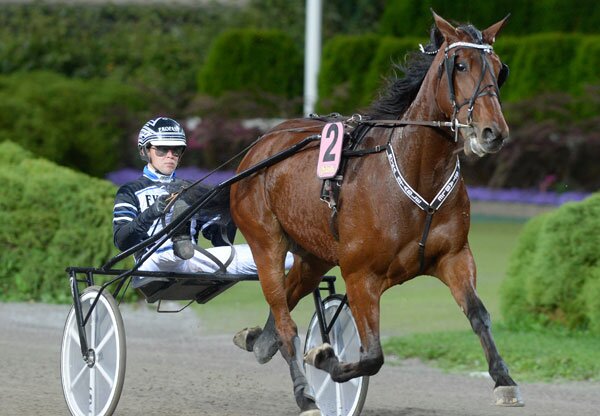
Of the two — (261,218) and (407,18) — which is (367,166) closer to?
(261,218)

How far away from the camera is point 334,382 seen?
618cm

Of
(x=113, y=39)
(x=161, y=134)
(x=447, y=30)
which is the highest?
(x=113, y=39)

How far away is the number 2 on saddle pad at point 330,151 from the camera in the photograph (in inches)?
216

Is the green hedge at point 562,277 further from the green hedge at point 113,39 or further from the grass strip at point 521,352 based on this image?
the green hedge at point 113,39

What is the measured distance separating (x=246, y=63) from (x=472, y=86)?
52.8 feet

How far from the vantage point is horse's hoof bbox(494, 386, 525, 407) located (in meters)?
5.02

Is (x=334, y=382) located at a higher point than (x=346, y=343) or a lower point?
lower

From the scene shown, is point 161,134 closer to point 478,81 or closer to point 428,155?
point 428,155

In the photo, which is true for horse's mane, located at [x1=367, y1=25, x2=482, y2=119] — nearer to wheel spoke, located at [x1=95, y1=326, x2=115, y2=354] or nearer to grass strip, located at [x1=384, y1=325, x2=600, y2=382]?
wheel spoke, located at [x1=95, y1=326, x2=115, y2=354]

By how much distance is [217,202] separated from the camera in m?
6.51

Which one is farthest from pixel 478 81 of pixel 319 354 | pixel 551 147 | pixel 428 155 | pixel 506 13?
pixel 506 13

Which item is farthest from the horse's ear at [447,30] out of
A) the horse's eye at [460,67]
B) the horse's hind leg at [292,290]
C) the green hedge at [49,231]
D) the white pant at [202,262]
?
the green hedge at [49,231]

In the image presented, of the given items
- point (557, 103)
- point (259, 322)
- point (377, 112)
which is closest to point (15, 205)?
point (259, 322)

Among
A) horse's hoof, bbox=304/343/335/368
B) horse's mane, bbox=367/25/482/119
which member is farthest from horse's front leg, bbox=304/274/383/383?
horse's mane, bbox=367/25/482/119
